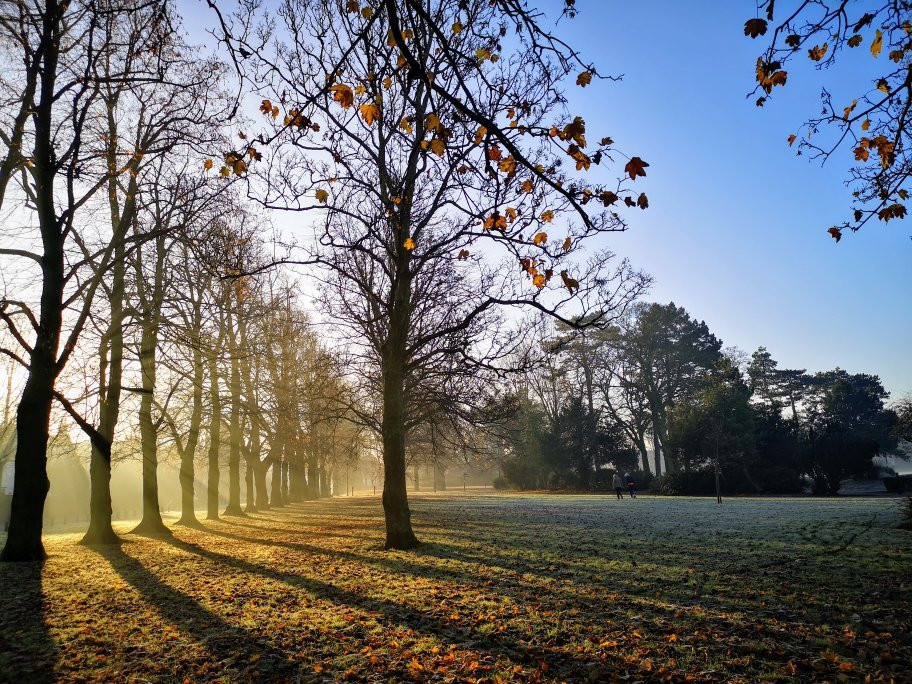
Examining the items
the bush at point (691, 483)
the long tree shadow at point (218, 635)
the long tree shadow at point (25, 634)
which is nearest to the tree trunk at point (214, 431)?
the long tree shadow at point (25, 634)

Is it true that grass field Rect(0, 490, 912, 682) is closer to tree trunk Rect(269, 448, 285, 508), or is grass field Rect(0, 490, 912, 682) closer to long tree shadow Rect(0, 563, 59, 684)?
long tree shadow Rect(0, 563, 59, 684)

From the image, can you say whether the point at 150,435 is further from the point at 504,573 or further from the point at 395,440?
the point at 504,573

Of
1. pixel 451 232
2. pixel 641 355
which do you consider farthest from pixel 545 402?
pixel 451 232

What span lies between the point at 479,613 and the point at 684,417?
106 feet

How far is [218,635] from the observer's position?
17.9 ft

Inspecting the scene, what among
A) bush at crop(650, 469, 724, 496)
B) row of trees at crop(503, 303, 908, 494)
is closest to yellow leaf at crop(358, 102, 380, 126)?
row of trees at crop(503, 303, 908, 494)

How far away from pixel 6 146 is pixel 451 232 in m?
9.97

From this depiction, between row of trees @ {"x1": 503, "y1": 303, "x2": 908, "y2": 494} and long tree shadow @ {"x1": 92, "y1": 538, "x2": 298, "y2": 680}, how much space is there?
28.0m

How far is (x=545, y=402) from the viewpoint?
48969 millimetres

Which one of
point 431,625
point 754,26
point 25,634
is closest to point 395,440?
point 431,625

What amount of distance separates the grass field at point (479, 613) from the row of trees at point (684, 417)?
77.4 ft

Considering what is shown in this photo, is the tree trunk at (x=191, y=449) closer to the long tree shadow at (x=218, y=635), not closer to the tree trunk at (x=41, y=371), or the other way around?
the tree trunk at (x=41, y=371)

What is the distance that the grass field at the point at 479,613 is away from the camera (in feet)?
14.7

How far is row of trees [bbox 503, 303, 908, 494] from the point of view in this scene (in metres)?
32.9
